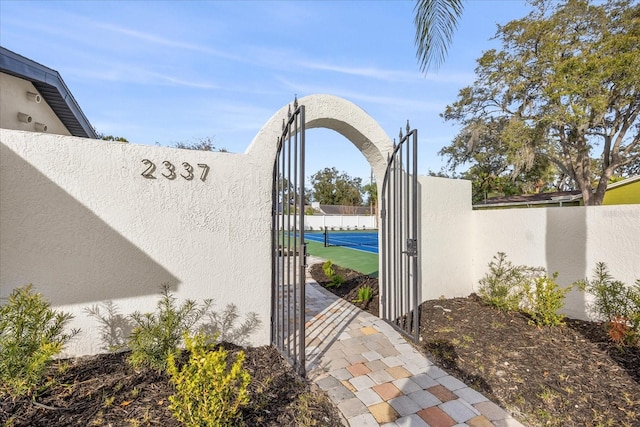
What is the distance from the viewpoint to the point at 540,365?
137 inches

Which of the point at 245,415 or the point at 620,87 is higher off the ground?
the point at 620,87

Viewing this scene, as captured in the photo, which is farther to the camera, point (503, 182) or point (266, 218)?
point (503, 182)

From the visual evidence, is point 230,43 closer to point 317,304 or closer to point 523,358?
point 317,304

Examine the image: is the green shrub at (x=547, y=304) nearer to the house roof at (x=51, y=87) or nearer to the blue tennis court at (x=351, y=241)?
the house roof at (x=51, y=87)

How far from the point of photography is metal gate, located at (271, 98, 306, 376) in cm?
322

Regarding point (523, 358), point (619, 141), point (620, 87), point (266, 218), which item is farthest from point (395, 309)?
point (619, 141)

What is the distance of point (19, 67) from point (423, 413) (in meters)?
7.02

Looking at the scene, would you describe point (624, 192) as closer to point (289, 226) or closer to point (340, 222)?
point (289, 226)

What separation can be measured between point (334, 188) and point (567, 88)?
43.0m

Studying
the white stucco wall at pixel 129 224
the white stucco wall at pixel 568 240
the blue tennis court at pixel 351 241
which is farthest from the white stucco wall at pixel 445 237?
the blue tennis court at pixel 351 241

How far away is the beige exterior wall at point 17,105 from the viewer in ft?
15.4

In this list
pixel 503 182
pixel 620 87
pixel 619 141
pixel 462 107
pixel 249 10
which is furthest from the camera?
pixel 503 182

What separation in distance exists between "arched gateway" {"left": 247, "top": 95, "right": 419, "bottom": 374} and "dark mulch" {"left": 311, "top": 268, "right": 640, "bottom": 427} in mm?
619

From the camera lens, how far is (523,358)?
11.9ft
